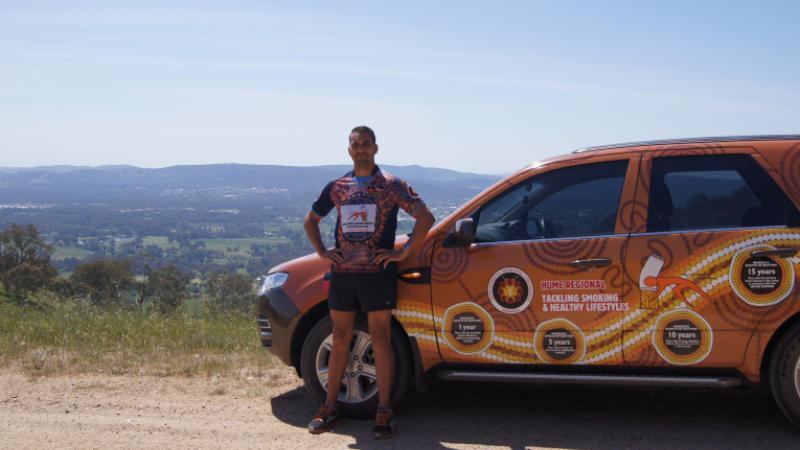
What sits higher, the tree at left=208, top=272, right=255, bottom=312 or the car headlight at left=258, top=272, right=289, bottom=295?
the car headlight at left=258, top=272, right=289, bottom=295

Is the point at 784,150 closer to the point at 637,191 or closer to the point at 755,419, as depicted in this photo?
the point at 637,191

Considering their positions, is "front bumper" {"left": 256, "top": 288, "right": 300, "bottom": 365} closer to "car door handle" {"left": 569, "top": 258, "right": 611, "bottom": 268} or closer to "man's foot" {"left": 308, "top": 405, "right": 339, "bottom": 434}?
"man's foot" {"left": 308, "top": 405, "right": 339, "bottom": 434}

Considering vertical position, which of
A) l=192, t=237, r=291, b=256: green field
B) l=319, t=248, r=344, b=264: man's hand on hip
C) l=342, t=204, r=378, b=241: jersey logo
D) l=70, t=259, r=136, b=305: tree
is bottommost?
l=192, t=237, r=291, b=256: green field

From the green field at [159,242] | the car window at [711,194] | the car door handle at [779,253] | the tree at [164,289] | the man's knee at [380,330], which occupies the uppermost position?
the car window at [711,194]

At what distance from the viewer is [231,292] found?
39.0ft

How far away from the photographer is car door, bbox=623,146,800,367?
4844mm

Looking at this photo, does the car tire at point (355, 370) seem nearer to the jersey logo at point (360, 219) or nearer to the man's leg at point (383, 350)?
the man's leg at point (383, 350)

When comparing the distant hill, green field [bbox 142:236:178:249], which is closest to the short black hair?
green field [bbox 142:236:178:249]

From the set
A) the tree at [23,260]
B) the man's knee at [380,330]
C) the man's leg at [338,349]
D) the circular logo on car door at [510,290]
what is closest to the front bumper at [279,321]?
the man's leg at [338,349]

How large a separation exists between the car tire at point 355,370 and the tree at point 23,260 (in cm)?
Result: 1300

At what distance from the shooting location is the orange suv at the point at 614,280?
4.87m

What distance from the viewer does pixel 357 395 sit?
18.6ft

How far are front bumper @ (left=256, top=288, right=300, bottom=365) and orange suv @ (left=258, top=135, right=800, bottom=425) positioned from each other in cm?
16

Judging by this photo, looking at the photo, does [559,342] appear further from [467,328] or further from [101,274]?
[101,274]
